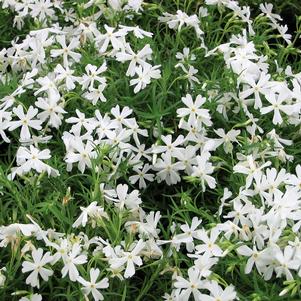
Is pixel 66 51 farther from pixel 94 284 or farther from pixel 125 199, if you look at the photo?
pixel 94 284

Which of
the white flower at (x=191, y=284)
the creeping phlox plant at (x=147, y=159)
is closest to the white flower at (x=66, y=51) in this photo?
the creeping phlox plant at (x=147, y=159)

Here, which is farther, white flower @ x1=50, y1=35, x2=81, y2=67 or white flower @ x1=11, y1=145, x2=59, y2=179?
white flower @ x1=50, y1=35, x2=81, y2=67

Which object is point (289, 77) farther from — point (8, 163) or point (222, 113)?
point (8, 163)

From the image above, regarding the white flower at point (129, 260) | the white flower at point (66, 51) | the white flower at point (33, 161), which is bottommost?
the white flower at point (129, 260)

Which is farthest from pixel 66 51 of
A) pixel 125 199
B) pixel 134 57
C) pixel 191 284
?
pixel 191 284

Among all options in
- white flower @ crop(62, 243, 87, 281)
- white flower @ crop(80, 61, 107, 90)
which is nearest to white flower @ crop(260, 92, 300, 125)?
white flower @ crop(80, 61, 107, 90)

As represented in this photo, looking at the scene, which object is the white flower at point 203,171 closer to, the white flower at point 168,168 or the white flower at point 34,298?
the white flower at point 168,168

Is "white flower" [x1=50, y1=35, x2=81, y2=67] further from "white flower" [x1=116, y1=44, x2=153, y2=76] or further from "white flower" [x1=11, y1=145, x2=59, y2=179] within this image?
"white flower" [x1=11, y1=145, x2=59, y2=179]

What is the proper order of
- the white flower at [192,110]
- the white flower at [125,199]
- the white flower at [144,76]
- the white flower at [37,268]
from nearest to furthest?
the white flower at [37,268]
the white flower at [125,199]
the white flower at [192,110]
the white flower at [144,76]

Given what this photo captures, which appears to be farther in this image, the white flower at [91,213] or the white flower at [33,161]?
the white flower at [33,161]
